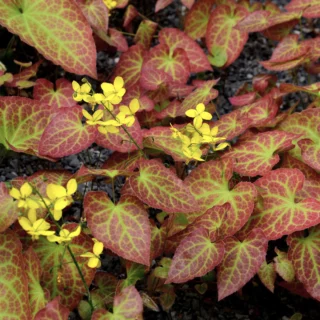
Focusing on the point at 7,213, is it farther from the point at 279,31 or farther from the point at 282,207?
the point at 279,31

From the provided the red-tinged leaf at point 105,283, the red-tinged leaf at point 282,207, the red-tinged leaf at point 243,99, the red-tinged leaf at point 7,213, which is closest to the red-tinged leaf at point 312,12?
the red-tinged leaf at point 243,99

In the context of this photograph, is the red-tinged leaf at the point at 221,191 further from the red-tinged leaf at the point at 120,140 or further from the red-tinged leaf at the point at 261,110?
the red-tinged leaf at the point at 261,110

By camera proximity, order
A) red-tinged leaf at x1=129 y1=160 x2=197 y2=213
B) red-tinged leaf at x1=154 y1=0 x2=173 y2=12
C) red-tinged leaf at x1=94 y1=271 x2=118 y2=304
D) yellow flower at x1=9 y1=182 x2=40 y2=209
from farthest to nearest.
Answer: red-tinged leaf at x1=154 y1=0 x2=173 y2=12 → red-tinged leaf at x1=94 y1=271 x2=118 y2=304 → red-tinged leaf at x1=129 y1=160 x2=197 y2=213 → yellow flower at x1=9 y1=182 x2=40 y2=209

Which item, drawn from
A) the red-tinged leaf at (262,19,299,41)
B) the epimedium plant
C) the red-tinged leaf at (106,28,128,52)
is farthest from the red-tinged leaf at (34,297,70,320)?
the red-tinged leaf at (262,19,299,41)

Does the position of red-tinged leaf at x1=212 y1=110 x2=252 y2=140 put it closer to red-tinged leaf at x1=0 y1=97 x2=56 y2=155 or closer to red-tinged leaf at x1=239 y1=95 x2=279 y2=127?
red-tinged leaf at x1=239 y1=95 x2=279 y2=127

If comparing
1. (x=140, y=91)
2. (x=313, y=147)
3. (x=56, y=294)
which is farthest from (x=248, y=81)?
(x=56, y=294)
